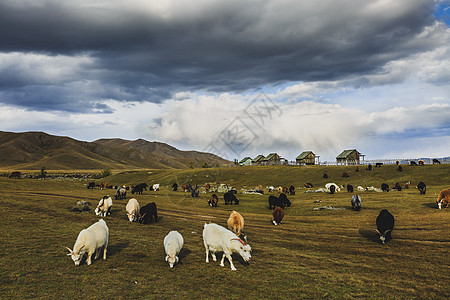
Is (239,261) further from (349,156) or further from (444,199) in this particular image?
(349,156)

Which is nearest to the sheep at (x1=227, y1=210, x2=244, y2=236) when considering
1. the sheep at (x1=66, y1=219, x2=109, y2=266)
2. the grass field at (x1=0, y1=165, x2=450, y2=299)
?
the grass field at (x1=0, y1=165, x2=450, y2=299)

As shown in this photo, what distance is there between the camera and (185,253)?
14.0m

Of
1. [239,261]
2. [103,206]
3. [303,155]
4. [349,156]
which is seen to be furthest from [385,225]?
[303,155]

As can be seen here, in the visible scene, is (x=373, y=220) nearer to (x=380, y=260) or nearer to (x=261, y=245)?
(x=380, y=260)

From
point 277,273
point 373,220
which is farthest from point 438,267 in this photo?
point 373,220

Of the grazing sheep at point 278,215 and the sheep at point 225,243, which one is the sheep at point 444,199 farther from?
the sheep at point 225,243

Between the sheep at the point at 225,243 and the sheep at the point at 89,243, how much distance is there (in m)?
4.77

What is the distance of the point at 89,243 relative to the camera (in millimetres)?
11852

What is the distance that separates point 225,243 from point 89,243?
5.88m

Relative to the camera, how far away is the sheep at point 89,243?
37.9ft

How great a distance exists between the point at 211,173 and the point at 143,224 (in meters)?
76.8

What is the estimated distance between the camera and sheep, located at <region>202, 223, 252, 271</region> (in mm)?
11688

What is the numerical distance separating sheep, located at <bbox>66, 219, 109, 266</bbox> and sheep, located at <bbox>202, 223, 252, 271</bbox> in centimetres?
477

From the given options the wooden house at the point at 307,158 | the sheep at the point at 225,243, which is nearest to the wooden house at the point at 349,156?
Answer: the wooden house at the point at 307,158
